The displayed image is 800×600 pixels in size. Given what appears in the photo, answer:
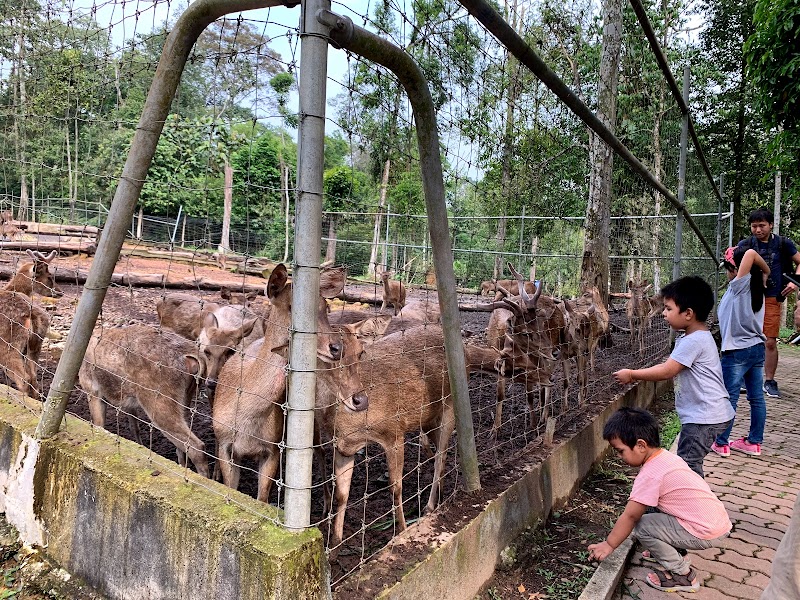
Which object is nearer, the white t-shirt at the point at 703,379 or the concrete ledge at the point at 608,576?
the concrete ledge at the point at 608,576

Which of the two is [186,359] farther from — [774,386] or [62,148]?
Answer: [774,386]

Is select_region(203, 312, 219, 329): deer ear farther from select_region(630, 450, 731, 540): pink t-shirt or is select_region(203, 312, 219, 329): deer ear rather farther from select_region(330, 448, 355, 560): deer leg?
select_region(630, 450, 731, 540): pink t-shirt

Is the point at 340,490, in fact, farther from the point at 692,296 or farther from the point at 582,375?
the point at 582,375

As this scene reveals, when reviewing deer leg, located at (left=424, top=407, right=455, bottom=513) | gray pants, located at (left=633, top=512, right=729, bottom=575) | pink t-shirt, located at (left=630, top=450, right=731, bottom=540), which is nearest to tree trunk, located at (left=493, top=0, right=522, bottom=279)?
deer leg, located at (left=424, top=407, right=455, bottom=513)

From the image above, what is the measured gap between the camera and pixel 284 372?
3.54 metres

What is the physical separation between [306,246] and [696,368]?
2.79m

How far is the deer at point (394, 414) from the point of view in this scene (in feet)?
11.8

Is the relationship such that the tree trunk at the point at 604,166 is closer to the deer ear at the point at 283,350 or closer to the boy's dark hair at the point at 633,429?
the boy's dark hair at the point at 633,429

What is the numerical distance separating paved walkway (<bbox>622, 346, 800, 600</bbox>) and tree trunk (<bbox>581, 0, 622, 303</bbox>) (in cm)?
288

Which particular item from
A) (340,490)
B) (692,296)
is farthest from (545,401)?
(340,490)

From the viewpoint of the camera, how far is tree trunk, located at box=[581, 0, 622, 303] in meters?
8.52

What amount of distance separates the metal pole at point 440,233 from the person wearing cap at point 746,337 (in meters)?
3.15

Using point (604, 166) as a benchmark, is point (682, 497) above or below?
below

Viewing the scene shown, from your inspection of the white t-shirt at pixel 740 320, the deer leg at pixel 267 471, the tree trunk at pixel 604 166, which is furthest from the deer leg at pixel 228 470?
the tree trunk at pixel 604 166
